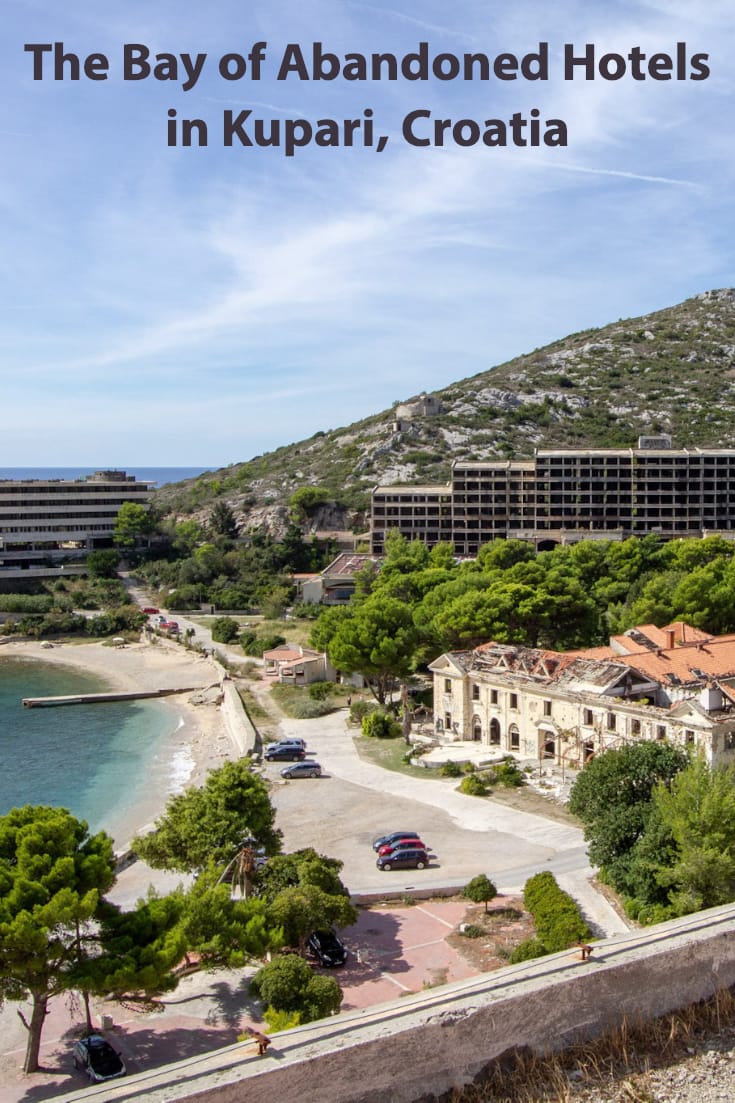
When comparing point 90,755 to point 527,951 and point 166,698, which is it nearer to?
point 166,698

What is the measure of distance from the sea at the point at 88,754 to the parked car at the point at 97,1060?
17514 mm

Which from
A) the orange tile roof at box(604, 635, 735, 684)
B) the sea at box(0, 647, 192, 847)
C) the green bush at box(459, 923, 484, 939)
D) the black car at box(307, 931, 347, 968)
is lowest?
the sea at box(0, 647, 192, 847)

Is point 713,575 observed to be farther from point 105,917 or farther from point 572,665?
point 105,917

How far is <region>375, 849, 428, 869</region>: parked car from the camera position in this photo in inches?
1193

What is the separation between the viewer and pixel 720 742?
35.2 metres

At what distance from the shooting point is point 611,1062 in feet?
45.1

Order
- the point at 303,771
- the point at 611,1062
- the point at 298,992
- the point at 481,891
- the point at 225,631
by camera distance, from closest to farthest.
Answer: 1. the point at 611,1062
2. the point at 298,992
3. the point at 481,891
4. the point at 303,771
5. the point at 225,631

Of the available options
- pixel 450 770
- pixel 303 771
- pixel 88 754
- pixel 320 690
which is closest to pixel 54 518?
pixel 320 690

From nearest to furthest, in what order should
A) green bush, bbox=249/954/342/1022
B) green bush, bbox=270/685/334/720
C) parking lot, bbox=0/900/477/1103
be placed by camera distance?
parking lot, bbox=0/900/477/1103, green bush, bbox=249/954/342/1022, green bush, bbox=270/685/334/720

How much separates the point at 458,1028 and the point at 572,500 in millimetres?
94834

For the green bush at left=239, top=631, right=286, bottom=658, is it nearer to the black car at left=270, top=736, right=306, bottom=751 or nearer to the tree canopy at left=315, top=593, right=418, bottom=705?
the tree canopy at left=315, top=593, right=418, bottom=705

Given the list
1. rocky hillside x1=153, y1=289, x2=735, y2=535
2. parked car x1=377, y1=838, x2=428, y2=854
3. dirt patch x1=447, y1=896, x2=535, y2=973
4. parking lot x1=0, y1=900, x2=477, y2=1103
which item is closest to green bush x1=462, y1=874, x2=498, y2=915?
dirt patch x1=447, y1=896, x2=535, y2=973

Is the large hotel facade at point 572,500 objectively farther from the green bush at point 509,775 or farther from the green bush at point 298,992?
the green bush at point 298,992

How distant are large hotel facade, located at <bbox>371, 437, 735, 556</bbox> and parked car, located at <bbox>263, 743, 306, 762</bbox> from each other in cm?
6027
